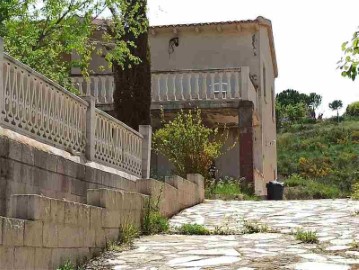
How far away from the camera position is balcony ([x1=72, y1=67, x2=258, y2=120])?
58.5 feet

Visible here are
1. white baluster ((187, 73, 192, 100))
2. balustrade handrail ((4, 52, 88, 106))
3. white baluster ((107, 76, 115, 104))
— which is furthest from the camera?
white baluster ((107, 76, 115, 104))

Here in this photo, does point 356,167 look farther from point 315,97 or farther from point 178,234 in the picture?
point 315,97

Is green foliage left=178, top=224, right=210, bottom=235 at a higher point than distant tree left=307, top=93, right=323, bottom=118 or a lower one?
lower

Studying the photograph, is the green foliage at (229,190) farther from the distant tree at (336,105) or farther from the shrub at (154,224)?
the distant tree at (336,105)

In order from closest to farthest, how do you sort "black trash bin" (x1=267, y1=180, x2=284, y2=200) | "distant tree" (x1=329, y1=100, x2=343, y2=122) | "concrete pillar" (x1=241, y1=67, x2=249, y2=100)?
1. "concrete pillar" (x1=241, y1=67, x2=249, y2=100)
2. "black trash bin" (x1=267, y1=180, x2=284, y2=200)
3. "distant tree" (x1=329, y1=100, x2=343, y2=122)

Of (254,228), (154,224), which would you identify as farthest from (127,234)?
(254,228)

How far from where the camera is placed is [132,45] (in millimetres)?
14656

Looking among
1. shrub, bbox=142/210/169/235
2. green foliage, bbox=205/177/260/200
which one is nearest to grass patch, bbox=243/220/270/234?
shrub, bbox=142/210/169/235

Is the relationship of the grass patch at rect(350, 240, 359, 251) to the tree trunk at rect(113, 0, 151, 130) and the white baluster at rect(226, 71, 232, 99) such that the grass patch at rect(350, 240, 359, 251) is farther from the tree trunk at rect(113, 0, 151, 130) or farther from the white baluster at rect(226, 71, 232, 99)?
the white baluster at rect(226, 71, 232, 99)

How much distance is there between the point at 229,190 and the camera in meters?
16.4

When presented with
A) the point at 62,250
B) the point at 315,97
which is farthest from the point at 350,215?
the point at 315,97

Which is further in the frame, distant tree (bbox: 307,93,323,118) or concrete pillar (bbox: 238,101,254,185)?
distant tree (bbox: 307,93,323,118)

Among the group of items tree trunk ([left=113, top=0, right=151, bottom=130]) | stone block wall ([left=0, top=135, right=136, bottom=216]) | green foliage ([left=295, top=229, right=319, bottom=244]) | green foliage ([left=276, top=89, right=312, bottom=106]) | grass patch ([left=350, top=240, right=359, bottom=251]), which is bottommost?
grass patch ([left=350, top=240, right=359, bottom=251])

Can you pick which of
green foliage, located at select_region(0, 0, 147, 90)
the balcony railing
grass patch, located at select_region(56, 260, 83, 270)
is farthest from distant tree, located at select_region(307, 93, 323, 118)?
grass patch, located at select_region(56, 260, 83, 270)
